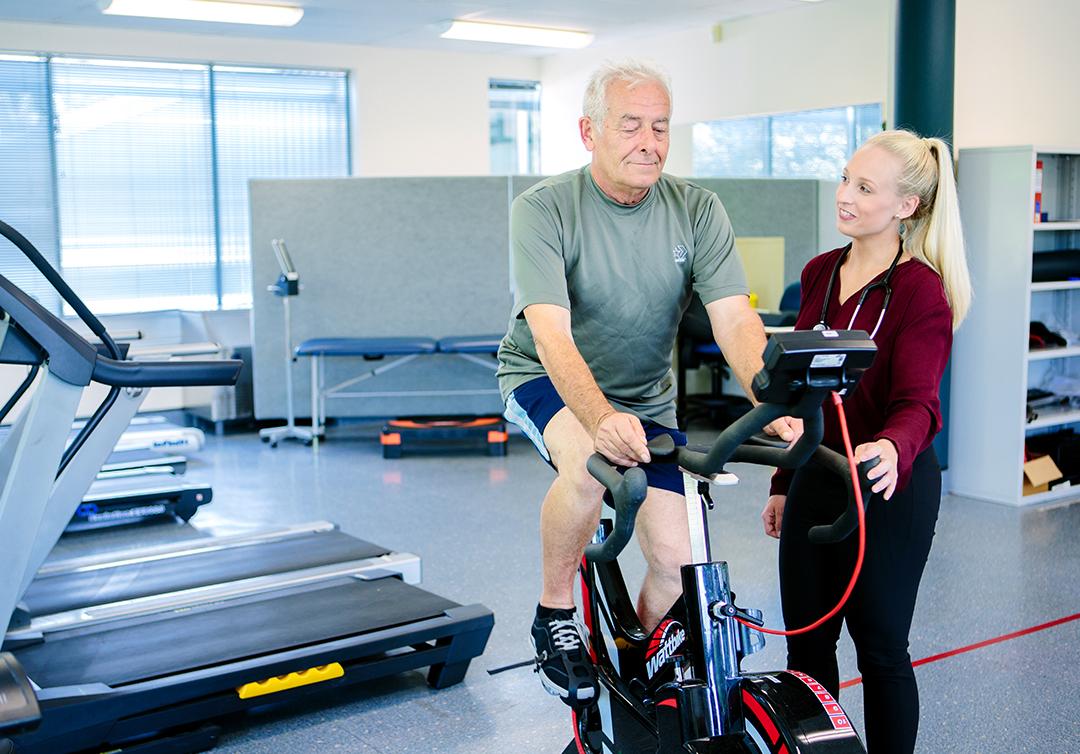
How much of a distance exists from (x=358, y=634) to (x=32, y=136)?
259 inches

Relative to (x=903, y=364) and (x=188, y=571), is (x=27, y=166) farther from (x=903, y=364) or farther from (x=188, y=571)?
(x=903, y=364)

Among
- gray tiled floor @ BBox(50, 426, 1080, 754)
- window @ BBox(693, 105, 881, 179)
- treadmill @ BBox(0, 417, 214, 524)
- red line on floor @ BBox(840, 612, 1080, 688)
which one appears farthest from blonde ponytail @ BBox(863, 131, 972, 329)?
window @ BBox(693, 105, 881, 179)

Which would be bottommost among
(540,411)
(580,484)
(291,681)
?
(291,681)

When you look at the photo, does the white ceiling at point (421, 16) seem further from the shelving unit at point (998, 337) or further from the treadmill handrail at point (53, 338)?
the treadmill handrail at point (53, 338)

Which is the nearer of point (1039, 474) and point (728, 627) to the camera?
point (728, 627)

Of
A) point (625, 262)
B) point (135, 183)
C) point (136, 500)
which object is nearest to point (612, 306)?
point (625, 262)

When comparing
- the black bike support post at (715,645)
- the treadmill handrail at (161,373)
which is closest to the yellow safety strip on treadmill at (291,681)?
the treadmill handrail at (161,373)

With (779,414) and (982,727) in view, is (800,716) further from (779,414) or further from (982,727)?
(982,727)

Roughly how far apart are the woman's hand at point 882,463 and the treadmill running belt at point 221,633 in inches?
68.3

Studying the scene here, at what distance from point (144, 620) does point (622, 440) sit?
84.5 inches

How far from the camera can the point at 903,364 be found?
202 centimetres

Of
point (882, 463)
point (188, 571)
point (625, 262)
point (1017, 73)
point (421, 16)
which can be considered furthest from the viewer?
point (421, 16)

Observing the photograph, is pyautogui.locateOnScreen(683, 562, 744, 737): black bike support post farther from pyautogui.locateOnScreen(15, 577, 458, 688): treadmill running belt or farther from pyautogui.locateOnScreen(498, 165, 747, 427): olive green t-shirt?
pyautogui.locateOnScreen(15, 577, 458, 688): treadmill running belt

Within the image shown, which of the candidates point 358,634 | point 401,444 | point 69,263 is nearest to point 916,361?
point 358,634
